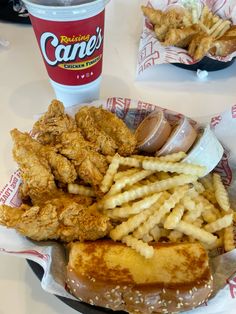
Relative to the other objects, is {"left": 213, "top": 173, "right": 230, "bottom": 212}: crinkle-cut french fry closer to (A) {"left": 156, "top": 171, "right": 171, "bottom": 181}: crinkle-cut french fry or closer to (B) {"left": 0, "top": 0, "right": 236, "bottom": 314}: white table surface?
(A) {"left": 156, "top": 171, "right": 171, "bottom": 181}: crinkle-cut french fry

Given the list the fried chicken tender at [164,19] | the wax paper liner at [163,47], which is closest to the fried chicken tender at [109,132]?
the wax paper liner at [163,47]

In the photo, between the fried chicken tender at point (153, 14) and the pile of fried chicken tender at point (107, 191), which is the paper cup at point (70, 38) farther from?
the fried chicken tender at point (153, 14)

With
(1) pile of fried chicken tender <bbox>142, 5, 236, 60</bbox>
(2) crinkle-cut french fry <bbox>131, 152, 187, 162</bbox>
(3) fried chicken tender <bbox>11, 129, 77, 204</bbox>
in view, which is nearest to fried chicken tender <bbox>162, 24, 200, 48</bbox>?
(1) pile of fried chicken tender <bbox>142, 5, 236, 60</bbox>

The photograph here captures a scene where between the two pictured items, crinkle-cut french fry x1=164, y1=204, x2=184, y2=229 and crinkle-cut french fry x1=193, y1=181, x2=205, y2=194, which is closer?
crinkle-cut french fry x1=164, y1=204, x2=184, y2=229

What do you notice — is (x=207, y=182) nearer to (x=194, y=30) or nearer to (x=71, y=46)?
(x=71, y=46)

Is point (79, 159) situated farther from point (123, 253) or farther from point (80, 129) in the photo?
point (123, 253)

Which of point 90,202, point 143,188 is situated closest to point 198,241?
point 143,188
